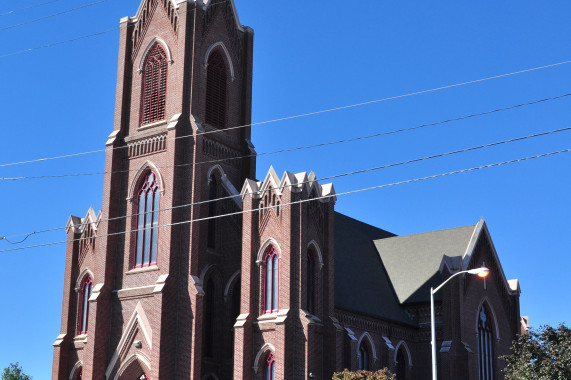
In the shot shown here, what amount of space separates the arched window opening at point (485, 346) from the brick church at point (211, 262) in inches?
5.3

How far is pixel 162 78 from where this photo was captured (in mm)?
45531

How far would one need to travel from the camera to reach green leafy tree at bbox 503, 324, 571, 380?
3644 centimetres

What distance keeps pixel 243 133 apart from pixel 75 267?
36.5 ft

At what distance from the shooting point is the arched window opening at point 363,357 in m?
46.3

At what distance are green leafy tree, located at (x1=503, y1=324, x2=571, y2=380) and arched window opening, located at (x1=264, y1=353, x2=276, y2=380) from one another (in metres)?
9.89

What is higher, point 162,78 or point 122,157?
point 162,78

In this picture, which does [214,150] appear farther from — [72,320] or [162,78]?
[72,320]

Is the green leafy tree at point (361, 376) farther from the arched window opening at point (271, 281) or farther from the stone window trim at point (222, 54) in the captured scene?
the stone window trim at point (222, 54)

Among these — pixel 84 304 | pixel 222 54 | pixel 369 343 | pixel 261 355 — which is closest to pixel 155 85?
pixel 222 54

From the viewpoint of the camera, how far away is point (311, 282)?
4169 cm

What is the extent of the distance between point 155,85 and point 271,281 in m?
12.1

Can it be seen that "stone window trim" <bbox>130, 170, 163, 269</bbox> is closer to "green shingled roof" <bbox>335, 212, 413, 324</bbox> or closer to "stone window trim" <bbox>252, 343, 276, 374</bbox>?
"stone window trim" <bbox>252, 343, 276, 374</bbox>

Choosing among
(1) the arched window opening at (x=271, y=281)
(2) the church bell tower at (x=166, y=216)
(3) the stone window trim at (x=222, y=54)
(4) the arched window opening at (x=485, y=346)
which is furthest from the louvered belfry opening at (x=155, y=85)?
(4) the arched window opening at (x=485, y=346)

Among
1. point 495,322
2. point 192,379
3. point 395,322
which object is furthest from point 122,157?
point 495,322
